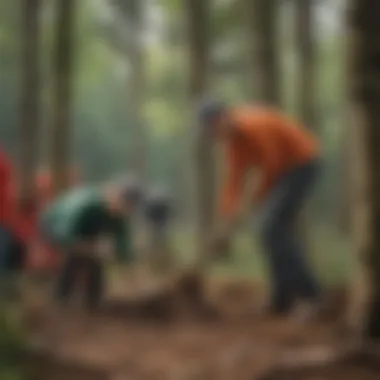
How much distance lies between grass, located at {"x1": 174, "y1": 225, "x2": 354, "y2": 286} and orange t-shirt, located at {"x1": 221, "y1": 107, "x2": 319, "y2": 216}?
0.08 metres

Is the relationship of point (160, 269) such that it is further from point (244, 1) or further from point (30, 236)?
point (244, 1)

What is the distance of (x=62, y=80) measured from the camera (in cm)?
178

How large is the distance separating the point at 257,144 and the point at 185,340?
399 mm

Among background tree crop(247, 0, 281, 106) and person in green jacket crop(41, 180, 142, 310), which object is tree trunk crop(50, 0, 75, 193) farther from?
background tree crop(247, 0, 281, 106)

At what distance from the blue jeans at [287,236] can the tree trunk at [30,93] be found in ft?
1.41

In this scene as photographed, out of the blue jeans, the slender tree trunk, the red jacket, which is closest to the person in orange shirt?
the blue jeans

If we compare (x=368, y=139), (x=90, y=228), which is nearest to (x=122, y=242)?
(x=90, y=228)

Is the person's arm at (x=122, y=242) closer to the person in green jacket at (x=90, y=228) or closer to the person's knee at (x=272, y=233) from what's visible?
the person in green jacket at (x=90, y=228)

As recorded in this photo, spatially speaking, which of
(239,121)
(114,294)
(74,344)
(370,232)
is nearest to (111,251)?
(114,294)

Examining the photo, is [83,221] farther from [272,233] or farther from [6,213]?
[272,233]

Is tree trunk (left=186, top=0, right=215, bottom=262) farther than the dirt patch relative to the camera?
Yes

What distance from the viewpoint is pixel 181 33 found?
1.83 meters

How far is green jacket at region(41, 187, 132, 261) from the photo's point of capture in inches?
67.3

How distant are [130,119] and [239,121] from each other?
20 centimetres
